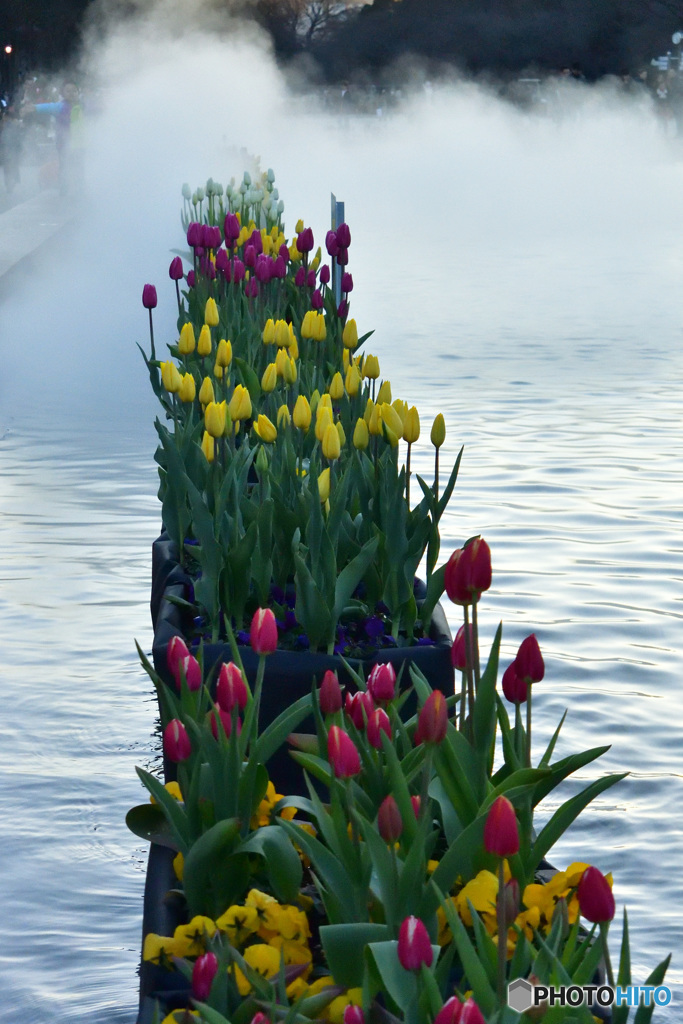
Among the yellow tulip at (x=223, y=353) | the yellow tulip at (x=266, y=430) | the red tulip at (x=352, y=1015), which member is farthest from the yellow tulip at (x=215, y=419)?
the red tulip at (x=352, y=1015)

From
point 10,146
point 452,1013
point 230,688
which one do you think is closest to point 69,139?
point 10,146

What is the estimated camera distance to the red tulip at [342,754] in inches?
81.7

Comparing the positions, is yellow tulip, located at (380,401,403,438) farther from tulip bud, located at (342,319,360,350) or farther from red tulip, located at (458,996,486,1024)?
red tulip, located at (458,996,486,1024)

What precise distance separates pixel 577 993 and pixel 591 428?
6.93m

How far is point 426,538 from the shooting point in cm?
398

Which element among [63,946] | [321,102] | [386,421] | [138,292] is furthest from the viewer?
[321,102]

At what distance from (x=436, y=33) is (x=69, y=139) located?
79.7 metres

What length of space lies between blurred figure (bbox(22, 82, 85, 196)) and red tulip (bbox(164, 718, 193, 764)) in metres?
24.9

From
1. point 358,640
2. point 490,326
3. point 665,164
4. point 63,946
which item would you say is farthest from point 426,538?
point 665,164

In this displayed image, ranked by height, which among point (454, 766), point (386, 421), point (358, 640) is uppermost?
point (386, 421)

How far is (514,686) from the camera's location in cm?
237

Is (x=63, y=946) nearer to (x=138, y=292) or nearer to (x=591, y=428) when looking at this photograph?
(x=591, y=428)

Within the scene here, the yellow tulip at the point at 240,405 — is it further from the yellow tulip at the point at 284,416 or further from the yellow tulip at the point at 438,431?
the yellow tulip at the point at 438,431

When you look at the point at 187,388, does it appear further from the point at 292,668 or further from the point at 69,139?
the point at 69,139
